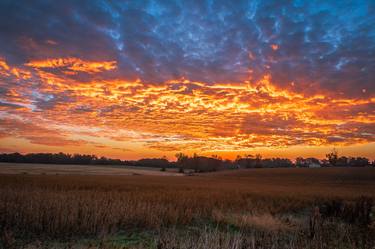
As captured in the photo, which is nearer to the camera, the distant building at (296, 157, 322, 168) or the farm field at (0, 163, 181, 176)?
the farm field at (0, 163, 181, 176)

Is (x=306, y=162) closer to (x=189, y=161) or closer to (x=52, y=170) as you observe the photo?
(x=189, y=161)

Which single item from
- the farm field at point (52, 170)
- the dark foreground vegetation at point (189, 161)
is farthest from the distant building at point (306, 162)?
the farm field at point (52, 170)

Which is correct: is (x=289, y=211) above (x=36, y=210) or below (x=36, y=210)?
below

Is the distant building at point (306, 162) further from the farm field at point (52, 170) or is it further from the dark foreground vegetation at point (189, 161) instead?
the farm field at point (52, 170)

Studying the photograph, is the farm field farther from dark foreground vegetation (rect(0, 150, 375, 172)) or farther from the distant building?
the distant building

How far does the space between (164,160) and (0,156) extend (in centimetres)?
9042

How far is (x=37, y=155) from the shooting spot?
133 m

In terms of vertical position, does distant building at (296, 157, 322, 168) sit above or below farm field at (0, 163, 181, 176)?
above

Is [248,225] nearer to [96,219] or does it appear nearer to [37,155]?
[96,219]

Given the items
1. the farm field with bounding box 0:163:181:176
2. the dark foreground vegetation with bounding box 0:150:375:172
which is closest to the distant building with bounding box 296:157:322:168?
the dark foreground vegetation with bounding box 0:150:375:172

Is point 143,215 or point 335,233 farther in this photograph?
point 143,215

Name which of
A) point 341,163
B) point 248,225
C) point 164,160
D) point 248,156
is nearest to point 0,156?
point 164,160

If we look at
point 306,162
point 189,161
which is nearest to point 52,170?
point 189,161

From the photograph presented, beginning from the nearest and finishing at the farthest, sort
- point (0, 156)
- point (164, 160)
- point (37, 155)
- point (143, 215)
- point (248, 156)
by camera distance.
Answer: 1. point (143, 215)
2. point (0, 156)
3. point (37, 155)
4. point (248, 156)
5. point (164, 160)
